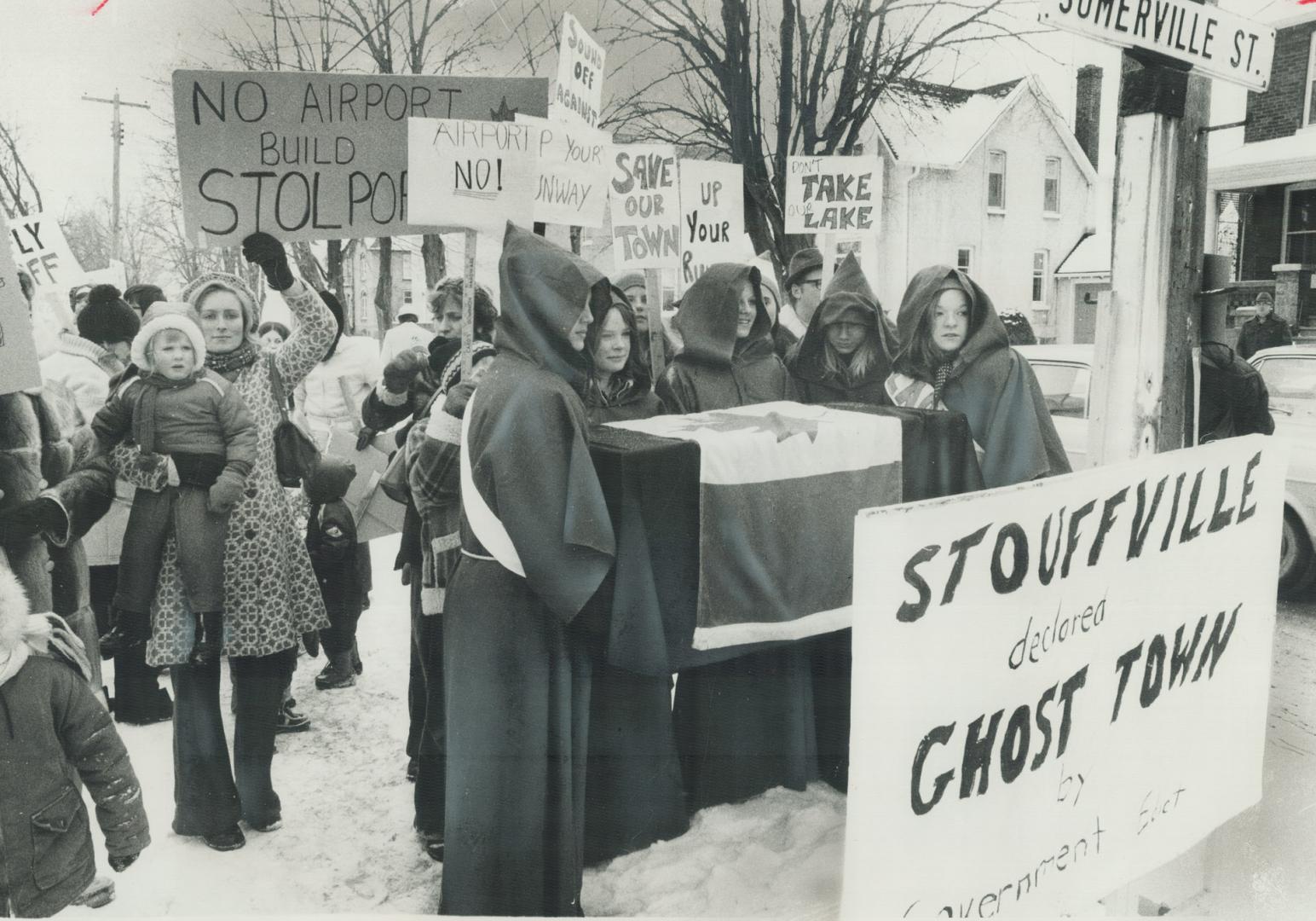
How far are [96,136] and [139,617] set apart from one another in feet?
4.11

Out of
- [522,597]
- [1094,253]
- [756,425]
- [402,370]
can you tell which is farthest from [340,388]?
[1094,253]

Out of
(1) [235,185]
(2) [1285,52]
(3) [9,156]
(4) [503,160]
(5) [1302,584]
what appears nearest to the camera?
(3) [9,156]

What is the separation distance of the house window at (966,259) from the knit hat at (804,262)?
96cm

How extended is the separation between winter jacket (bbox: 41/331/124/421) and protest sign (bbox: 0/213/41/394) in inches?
10.5

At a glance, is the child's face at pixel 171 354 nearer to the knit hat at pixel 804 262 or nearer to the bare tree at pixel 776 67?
the bare tree at pixel 776 67

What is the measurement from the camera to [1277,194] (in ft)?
13.3

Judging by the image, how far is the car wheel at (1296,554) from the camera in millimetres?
5145

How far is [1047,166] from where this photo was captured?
12.2ft

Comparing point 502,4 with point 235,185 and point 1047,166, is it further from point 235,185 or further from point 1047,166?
point 1047,166

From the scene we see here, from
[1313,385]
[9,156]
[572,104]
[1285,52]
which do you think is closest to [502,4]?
[572,104]

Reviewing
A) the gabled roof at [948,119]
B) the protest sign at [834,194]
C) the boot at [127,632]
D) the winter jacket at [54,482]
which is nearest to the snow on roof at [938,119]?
the gabled roof at [948,119]

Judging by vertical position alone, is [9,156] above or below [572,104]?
below

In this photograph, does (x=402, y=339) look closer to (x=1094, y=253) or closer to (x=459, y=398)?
(x=459, y=398)

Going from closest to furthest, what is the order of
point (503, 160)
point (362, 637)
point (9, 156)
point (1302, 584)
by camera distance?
point (9, 156) < point (503, 160) < point (362, 637) < point (1302, 584)
